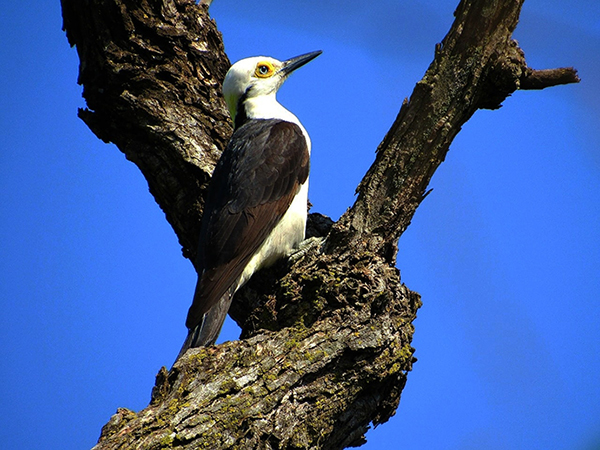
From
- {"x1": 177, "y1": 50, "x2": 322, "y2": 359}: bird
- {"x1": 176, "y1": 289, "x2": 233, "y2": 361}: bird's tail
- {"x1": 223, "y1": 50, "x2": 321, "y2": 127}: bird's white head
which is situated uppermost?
{"x1": 223, "y1": 50, "x2": 321, "y2": 127}: bird's white head

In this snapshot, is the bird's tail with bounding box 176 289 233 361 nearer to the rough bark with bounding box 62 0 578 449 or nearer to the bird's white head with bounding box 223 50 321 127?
the rough bark with bounding box 62 0 578 449

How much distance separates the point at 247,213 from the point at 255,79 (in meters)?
1.82

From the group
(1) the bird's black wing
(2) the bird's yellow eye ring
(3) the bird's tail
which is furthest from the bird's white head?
(3) the bird's tail

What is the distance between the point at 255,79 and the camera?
5926 mm

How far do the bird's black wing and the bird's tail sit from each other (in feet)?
0.11

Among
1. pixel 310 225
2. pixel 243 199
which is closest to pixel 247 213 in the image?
pixel 243 199

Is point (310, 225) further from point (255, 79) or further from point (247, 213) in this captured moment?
point (255, 79)

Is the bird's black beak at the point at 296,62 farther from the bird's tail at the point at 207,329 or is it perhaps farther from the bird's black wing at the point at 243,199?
the bird's tail at the point at 207,329

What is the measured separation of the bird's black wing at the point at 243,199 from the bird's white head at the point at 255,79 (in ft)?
2.19

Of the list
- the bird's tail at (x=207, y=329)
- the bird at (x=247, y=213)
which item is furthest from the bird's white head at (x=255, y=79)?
the bird's tail at (x=207, y=329)

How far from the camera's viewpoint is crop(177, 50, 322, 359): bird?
409 cm

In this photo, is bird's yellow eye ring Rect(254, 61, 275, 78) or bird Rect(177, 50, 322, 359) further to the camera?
bird's yellow eye ring Rect(254, 61, 275, 78)

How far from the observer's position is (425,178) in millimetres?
3889

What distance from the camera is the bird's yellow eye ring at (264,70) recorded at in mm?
5991
